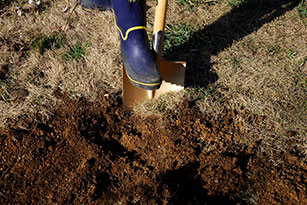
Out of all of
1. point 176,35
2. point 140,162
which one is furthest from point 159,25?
point 140,162

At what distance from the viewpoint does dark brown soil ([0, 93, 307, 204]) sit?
194 cm

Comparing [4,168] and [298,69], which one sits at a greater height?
[298,69]

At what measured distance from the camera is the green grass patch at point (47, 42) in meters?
2.84

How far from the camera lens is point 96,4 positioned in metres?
3.16

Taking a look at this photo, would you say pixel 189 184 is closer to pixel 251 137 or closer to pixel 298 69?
pixel 251 137

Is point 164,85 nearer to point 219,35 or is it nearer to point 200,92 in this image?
→ point 200,92

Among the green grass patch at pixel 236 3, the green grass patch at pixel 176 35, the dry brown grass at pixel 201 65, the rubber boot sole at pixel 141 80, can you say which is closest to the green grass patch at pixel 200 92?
the dry brown grass at pixel 201 65

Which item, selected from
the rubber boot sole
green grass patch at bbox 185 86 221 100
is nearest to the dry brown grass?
green grass patch at bbox 185 86 221 100

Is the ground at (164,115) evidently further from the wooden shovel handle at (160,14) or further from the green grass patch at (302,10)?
the wooden shovel handle at (160,14)

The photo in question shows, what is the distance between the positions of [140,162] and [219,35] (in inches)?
59.8

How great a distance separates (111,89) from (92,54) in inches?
17.6

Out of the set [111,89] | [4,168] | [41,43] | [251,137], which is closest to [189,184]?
[251,137]

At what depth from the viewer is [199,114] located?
7.68 ft

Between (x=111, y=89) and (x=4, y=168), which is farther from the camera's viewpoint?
(x=111, y=89)
